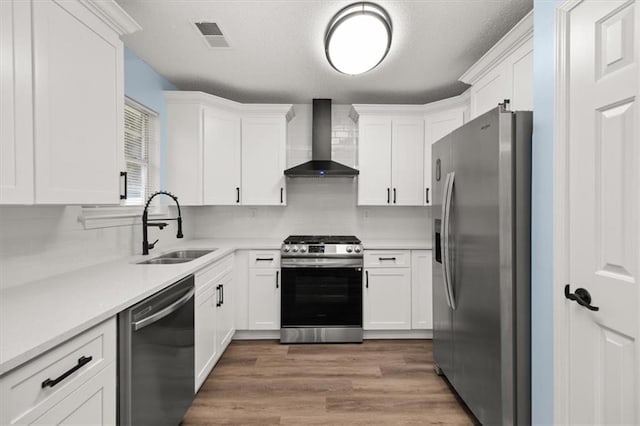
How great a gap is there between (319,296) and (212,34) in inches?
95.8

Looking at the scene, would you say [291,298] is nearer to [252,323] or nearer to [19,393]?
[252,323]

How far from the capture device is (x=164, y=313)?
1584mm

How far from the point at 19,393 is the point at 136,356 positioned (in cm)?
51

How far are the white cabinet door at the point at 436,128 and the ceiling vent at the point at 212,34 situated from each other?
7.20ft

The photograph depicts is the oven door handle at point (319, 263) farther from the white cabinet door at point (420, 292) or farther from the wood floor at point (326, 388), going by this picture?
the wood floor at point (326, 388)

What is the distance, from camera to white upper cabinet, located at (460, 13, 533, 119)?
6.59 ft

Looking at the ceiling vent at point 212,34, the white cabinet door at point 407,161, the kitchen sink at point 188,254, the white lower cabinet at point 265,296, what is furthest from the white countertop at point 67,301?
the white cabinet door at point 407,161

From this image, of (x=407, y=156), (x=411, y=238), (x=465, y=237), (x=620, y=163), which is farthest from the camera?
(x=411, y=238)

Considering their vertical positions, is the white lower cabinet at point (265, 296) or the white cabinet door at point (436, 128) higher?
the white cabinet door at point (436, 128)

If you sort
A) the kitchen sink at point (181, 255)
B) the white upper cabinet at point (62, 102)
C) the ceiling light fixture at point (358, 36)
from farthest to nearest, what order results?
the kitchen sink at point (181, 255), the ceiling light fixture at point (358, 36), the white upper cabinet at point (62, 102)

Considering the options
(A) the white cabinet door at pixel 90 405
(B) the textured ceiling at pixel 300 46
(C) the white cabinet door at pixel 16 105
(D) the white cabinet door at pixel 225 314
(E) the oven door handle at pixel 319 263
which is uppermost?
(B) the textured ceiling at pixel 300 46

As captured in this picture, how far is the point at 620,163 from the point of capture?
108 centimetres

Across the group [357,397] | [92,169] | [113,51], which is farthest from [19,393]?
[357,397]

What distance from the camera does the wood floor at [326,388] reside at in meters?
2.02
